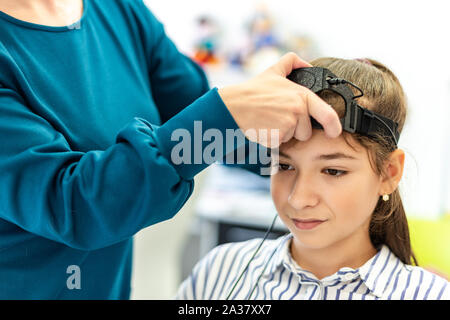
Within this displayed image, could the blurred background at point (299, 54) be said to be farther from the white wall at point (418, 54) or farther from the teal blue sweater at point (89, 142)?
the teal blue sweater at point (89, 142)

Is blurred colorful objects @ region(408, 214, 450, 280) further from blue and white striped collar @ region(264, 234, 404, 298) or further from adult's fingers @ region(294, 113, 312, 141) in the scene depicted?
adult's fingers @ region(294, 113, 312, 141)

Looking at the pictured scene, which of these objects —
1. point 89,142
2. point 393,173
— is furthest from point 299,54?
point 89,142

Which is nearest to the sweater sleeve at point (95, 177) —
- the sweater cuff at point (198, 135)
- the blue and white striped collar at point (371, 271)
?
the sweater cuff at point (198, 135)

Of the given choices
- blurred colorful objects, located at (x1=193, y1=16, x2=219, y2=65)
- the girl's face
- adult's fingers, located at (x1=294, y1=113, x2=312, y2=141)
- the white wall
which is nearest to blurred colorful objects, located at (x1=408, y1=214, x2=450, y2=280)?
the white wall

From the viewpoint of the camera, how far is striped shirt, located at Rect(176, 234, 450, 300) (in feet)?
3.16

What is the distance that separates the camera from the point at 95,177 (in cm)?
66

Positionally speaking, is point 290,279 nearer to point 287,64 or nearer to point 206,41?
point 287,64

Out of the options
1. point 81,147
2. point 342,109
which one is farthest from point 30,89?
point 342,109

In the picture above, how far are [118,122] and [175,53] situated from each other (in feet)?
0.83

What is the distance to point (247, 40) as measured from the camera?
349 centimetres

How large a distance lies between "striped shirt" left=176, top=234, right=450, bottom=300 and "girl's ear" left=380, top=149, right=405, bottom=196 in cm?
13

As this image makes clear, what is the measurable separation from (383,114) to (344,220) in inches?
7.9
